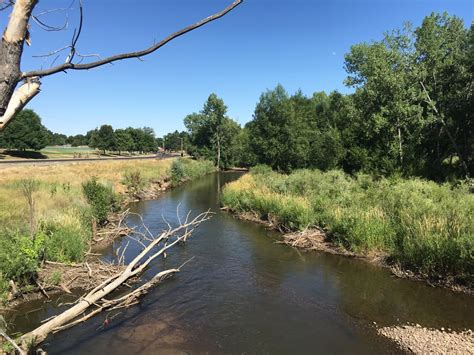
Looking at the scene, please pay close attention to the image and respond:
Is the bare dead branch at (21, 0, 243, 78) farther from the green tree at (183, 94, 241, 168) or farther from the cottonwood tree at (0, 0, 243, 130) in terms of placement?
the green tree at (183, 94, 241, 168)

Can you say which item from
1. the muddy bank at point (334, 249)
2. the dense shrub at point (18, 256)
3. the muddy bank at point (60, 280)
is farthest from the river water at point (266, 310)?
the dense shrub at point (18, 256)

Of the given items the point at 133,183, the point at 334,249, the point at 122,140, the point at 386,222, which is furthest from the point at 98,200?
the point at 122,140

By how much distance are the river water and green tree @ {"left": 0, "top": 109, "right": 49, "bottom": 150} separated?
69358 millimetres

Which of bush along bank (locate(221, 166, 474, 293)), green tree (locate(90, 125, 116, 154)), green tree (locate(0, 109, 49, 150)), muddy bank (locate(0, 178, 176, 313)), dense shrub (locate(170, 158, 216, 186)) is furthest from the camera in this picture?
green tree (locate(90, 125, 116, 154))

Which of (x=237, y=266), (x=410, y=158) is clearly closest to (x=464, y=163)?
(x=410, y=158)

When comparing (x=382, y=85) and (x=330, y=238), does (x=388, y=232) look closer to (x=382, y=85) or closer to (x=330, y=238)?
(x=330, y=238)

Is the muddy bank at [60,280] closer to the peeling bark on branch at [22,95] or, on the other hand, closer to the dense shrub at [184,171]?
the peeling bark on branch at [22,95]

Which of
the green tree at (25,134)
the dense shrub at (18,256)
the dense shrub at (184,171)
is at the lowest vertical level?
the dense shrub at (18,256)

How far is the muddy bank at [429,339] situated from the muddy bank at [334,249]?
3.38 meters

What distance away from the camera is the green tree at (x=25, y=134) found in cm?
7269

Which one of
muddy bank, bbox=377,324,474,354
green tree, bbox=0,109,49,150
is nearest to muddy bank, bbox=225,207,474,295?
muddy bank, bbox=377,324,474,354

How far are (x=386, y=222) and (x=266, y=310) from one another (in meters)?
8.12

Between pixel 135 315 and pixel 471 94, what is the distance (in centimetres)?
2946

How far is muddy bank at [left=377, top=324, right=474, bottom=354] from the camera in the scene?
29.6ft
